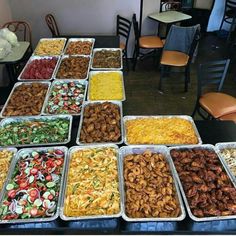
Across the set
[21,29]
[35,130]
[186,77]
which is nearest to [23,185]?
[35,130]

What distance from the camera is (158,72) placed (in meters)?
4.40

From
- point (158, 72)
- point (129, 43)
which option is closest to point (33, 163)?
point (158, 72)

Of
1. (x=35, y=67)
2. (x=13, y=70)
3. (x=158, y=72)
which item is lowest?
(x=158, y=72)

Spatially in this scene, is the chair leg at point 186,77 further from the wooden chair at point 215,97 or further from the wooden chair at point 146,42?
the wooden chair at point 215,97

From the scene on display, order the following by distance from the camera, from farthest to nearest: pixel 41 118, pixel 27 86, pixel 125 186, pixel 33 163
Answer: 1. pixel 27 86
2. pixel 41 118
3. pixel 33 163
4. pixel 125 186

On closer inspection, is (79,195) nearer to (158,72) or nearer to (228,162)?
(228,162)

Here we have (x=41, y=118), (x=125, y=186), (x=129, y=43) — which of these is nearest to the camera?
(x=125, y=186)

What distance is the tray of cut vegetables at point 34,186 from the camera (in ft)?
4.19

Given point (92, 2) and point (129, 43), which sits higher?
point (92, 2)

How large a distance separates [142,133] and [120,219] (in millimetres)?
640

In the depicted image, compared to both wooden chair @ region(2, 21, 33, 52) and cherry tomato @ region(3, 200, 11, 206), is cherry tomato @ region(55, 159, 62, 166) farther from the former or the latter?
wooden chair @ region(2, 21, 33, 52)

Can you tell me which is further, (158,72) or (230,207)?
(158,72)

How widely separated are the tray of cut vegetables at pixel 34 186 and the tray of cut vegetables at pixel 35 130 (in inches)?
4.5

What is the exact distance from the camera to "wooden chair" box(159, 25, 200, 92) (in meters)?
3.67
